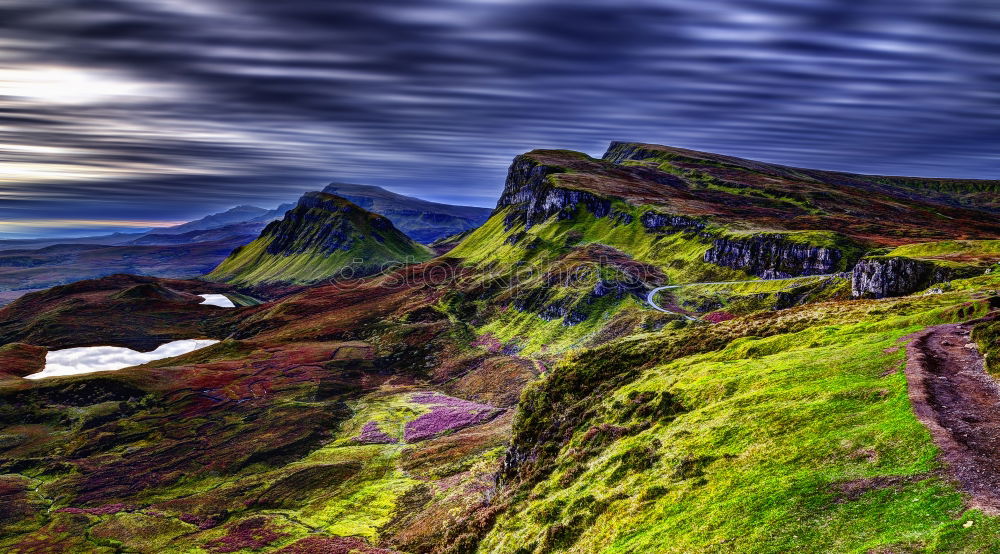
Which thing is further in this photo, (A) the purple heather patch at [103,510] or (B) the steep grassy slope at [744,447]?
(A) the purple heather patch at [103,510]

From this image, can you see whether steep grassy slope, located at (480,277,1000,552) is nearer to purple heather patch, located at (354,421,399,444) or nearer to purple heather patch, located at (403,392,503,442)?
purple heather patch, located at (403,392,503,442)

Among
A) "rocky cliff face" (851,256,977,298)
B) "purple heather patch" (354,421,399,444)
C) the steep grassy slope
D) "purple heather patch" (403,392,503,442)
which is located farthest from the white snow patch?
"rocky cliff face" (851,256,977,298)

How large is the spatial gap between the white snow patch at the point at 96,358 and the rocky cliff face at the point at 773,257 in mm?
211367

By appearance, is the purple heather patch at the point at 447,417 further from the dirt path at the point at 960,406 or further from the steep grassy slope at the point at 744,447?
the dirt path at the point at 960,406

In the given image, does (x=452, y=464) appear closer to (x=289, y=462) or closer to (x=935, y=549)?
(x=289, y=462)

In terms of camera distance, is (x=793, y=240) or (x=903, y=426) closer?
(x=903, y=426)

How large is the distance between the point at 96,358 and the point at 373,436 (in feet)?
511

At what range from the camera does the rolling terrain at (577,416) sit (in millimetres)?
23797

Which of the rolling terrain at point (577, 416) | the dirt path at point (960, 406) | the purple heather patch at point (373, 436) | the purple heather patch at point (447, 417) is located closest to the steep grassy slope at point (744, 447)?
the rolling terrain at point (577, 416)

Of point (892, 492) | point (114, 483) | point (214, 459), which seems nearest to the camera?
point (892, 492)

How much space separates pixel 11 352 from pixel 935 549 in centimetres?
25789

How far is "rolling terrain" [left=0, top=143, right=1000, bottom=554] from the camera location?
23.8 m

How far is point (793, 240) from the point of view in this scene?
140 meters

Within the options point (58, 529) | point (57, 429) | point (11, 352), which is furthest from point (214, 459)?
point (11, 352)
